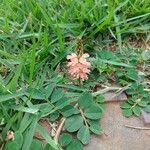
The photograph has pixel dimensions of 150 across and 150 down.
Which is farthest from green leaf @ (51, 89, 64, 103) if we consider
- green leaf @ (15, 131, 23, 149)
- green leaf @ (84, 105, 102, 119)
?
green leaf @ (15, 131, 23, 149)

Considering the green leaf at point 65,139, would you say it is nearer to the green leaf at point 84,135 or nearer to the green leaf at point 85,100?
the green leaf at point 84,135

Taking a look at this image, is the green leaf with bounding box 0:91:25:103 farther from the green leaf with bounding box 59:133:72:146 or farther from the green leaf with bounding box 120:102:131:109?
the green leaf with bounding box 120:102:131:109

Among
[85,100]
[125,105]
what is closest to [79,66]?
[85,100]

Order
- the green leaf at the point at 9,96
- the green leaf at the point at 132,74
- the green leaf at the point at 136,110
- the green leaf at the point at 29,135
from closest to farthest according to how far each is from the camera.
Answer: the green leaf at the point at 29,135 → the green leaf at the point at 9,96 → the green leaf at the point at 136,110 → the green leaf at the point at 132,74

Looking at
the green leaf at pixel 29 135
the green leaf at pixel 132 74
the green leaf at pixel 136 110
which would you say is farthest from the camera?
the green leaf at pixel 132 74

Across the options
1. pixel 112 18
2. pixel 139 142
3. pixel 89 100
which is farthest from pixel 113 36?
pixel 139 142

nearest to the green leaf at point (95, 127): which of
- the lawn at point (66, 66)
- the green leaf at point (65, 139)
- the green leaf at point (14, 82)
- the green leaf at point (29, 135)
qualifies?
the lawn at point (66, 66)

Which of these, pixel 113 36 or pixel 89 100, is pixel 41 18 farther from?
pixel 89 100
